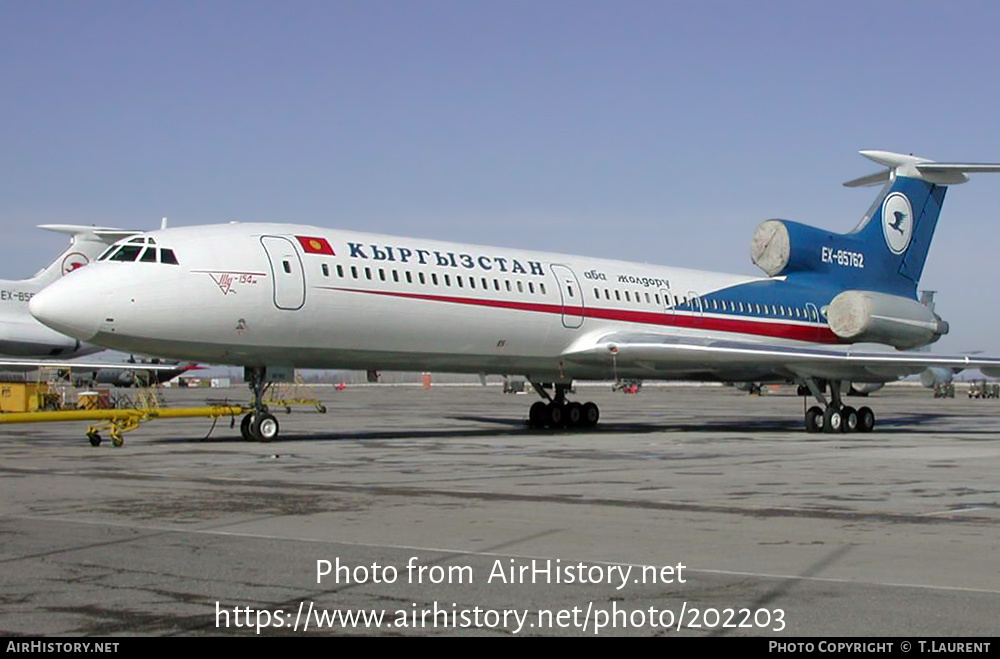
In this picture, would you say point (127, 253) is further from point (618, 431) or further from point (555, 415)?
point (618, 431)

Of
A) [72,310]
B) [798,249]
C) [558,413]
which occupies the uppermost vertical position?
[798,249]

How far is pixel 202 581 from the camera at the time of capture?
754 centimetres

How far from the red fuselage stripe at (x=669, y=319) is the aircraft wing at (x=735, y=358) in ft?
1.72

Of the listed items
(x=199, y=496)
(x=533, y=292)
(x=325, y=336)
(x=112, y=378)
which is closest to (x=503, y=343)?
(x=533, y=292)

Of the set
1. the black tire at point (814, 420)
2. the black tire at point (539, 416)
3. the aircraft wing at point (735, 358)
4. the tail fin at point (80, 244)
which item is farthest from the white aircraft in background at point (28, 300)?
the black tire at point (814, 420)

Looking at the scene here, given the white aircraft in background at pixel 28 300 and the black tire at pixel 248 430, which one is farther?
the white aircraft in background at pixel 28 300

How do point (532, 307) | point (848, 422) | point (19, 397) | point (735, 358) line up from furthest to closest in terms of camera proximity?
point (19, 397) → point (848, 422) → point (735, 358) → point (532, 307)

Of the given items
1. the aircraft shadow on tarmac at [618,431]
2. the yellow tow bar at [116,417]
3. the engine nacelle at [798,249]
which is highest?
the engine nacelle at [798,249]

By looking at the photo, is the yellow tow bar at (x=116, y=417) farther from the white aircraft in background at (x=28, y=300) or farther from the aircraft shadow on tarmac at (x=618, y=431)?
the white aircraft in background at (x=28, y=300)

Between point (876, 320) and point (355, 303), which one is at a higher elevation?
point (876, 320)

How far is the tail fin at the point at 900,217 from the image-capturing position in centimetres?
3244

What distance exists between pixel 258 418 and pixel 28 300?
61.3ft

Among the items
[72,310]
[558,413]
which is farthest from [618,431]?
[72,310]

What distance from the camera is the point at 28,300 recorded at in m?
37.2
